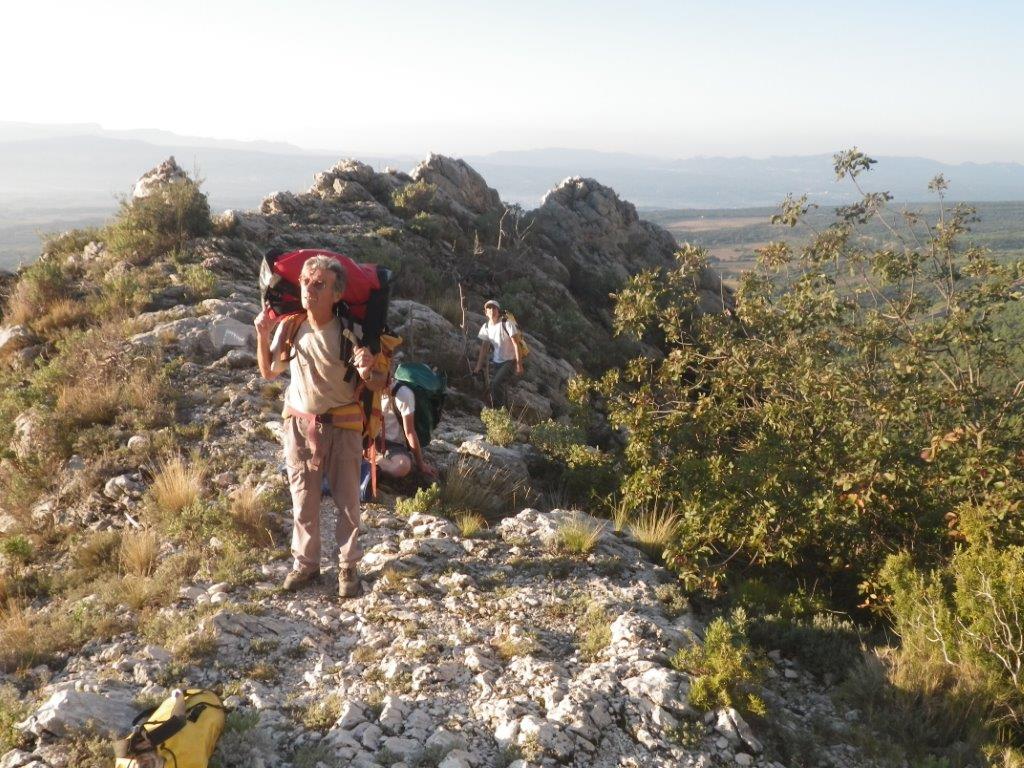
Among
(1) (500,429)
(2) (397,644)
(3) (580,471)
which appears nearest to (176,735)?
(2) (397,644)

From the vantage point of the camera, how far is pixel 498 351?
1028cm

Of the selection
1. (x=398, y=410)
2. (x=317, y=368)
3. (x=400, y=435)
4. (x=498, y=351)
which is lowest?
(x=400, y=435)

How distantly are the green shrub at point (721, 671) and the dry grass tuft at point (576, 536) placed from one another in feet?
4.46

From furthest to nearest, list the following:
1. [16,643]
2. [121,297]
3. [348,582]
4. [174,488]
A: 1. [121,297]
2. [174,488]
3. [348,582]
4. [16,643]

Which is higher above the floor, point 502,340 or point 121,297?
point 121,297

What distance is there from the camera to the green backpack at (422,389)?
6.28m

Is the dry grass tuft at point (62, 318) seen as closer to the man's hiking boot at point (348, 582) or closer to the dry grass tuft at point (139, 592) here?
the dry grass tuft at point (139, 592)

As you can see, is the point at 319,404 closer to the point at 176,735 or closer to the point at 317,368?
the point at 317,368

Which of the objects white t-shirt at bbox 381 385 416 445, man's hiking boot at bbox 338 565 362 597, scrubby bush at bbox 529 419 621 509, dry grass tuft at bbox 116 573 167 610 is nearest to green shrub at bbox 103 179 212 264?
white t-shirt at bbox 381 385 416 445

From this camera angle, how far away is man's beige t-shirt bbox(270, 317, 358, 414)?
432 centimetres

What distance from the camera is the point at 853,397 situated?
19.7 ft

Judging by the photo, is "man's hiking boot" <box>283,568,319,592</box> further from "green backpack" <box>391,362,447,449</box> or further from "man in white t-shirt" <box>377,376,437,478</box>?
"green backpack" <box>391,362,447,449</box>

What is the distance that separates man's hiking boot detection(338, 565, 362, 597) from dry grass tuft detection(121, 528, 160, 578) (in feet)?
4.61

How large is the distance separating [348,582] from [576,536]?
1.85 metres
